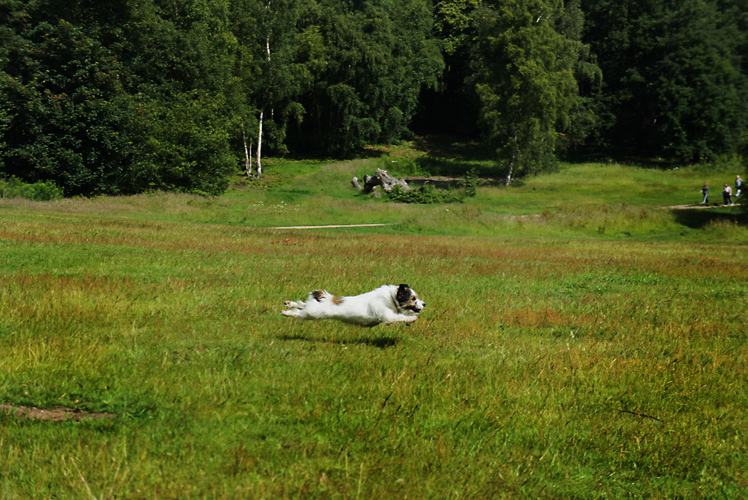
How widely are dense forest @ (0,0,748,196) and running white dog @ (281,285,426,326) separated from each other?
127 ft

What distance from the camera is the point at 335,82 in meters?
76.1

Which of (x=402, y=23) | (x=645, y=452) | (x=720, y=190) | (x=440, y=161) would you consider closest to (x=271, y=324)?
(x=645, y=452)

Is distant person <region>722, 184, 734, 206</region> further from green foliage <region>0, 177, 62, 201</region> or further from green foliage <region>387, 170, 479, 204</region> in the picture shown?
green foliage <region>0, 177, 62, 201</region>

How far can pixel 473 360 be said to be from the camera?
7.83 meters

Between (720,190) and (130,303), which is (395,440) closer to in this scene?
(130,303)

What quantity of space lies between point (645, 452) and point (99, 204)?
37443 mm

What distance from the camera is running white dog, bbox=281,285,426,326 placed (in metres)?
7.32

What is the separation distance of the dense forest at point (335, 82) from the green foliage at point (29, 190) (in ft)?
6.10

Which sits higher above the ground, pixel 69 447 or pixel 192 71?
pixel 192 71

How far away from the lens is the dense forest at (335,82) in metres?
39.9

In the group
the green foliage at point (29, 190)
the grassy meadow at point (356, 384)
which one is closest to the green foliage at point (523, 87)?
the green foliage at point (29, 190)

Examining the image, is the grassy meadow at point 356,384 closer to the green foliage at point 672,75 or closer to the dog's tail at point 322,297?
the dog's tail at point 322,297

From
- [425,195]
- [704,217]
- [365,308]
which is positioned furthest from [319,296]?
[704,217]

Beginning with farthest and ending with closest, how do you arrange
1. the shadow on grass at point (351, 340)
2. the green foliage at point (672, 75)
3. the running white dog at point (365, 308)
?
the green foliage at point (672, 75) < the shadow on grass at point (351, 340) < the running white dog at point (365, 308)
